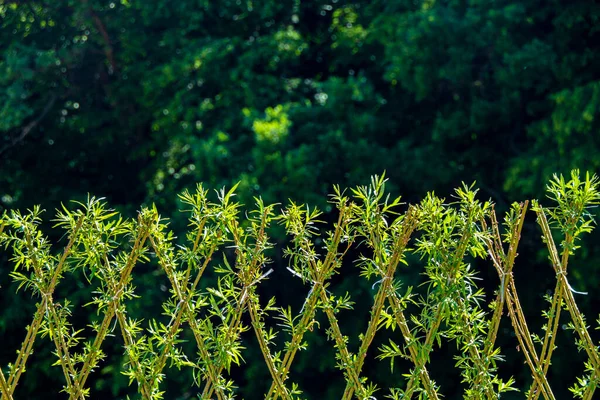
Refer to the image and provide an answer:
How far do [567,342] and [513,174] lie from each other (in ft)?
4.12

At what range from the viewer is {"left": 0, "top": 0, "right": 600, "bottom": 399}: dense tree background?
6.00 meters

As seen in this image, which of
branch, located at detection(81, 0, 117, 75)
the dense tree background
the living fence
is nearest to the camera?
the living fence

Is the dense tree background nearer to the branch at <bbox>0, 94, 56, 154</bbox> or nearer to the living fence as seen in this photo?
the branch at <bbox>0, 94, 56, 154</bbox>

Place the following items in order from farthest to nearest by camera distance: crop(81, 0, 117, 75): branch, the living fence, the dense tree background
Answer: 1. crop(81, 0, 117, 75): branch
2. the dense tree background
3. the living fence

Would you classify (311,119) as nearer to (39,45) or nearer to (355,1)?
(355,1)

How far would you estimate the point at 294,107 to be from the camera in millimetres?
6480

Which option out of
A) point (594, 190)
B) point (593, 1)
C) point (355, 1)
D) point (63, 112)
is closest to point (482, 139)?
point (593, 1)

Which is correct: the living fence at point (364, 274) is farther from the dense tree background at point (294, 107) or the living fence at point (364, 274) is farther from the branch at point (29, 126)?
the branch at point (29, 126)

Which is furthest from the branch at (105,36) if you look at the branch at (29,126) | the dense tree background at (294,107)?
the branch at (29,126)

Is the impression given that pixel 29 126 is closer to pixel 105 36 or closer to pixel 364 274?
pixel 105 36

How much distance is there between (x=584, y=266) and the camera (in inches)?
220

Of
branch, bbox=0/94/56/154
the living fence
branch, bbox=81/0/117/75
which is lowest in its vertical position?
branch, bbox=0/94/56/154

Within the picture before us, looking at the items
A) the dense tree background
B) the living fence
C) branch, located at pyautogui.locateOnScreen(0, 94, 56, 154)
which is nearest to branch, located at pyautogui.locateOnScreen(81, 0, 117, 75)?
the dense tree background

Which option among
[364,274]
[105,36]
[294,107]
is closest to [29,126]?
[105,36]
